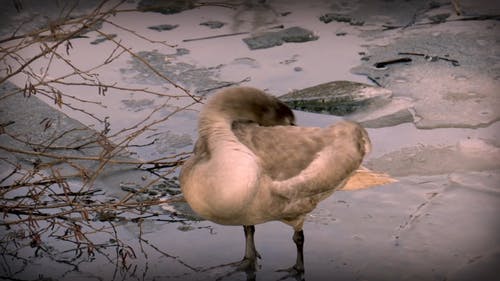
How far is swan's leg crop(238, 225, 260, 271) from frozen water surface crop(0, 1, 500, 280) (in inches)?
1.9

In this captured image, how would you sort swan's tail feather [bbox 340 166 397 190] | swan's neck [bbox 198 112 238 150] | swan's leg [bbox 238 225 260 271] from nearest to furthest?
swan's neck [bbox 198 112 238 150], swan's leg [bbox 238 225 260 271], swan's tail feather [bbox 340 166 397 190]

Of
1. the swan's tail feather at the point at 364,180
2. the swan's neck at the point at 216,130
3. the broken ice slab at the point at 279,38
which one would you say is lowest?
the broken ice slab at the point at 279,38

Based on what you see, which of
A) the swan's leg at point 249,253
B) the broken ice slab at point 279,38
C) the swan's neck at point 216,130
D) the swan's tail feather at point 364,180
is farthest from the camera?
the broken ice slab at point 279,38

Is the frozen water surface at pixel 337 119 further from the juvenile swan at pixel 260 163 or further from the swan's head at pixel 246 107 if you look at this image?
the swan's head at pixel 246 107

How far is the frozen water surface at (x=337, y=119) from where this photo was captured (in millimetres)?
4402

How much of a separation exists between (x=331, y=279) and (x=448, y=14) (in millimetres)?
4310

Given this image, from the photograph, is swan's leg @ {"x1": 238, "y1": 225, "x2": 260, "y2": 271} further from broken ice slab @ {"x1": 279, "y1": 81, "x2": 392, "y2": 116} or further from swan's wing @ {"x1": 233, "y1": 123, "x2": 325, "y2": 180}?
broken ice slab @ {"x1": 279, "y1": 81, "x2": 392, "y2": 116}

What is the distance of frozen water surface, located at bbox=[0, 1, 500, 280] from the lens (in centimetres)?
440

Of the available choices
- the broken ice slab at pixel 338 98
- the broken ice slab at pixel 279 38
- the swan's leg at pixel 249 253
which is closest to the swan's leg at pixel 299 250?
the swan's leg at pixel 249 253

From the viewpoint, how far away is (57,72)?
7207mm

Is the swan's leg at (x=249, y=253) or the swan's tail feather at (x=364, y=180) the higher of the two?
the swan's tail feather at (x=364, y=180)

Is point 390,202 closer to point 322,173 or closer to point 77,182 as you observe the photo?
point 322,173

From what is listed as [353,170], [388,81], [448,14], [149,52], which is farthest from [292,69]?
[353,170]

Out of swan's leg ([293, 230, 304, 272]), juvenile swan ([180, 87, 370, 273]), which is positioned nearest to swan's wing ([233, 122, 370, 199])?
juvenile swan ([180, 87, 370, 273])
